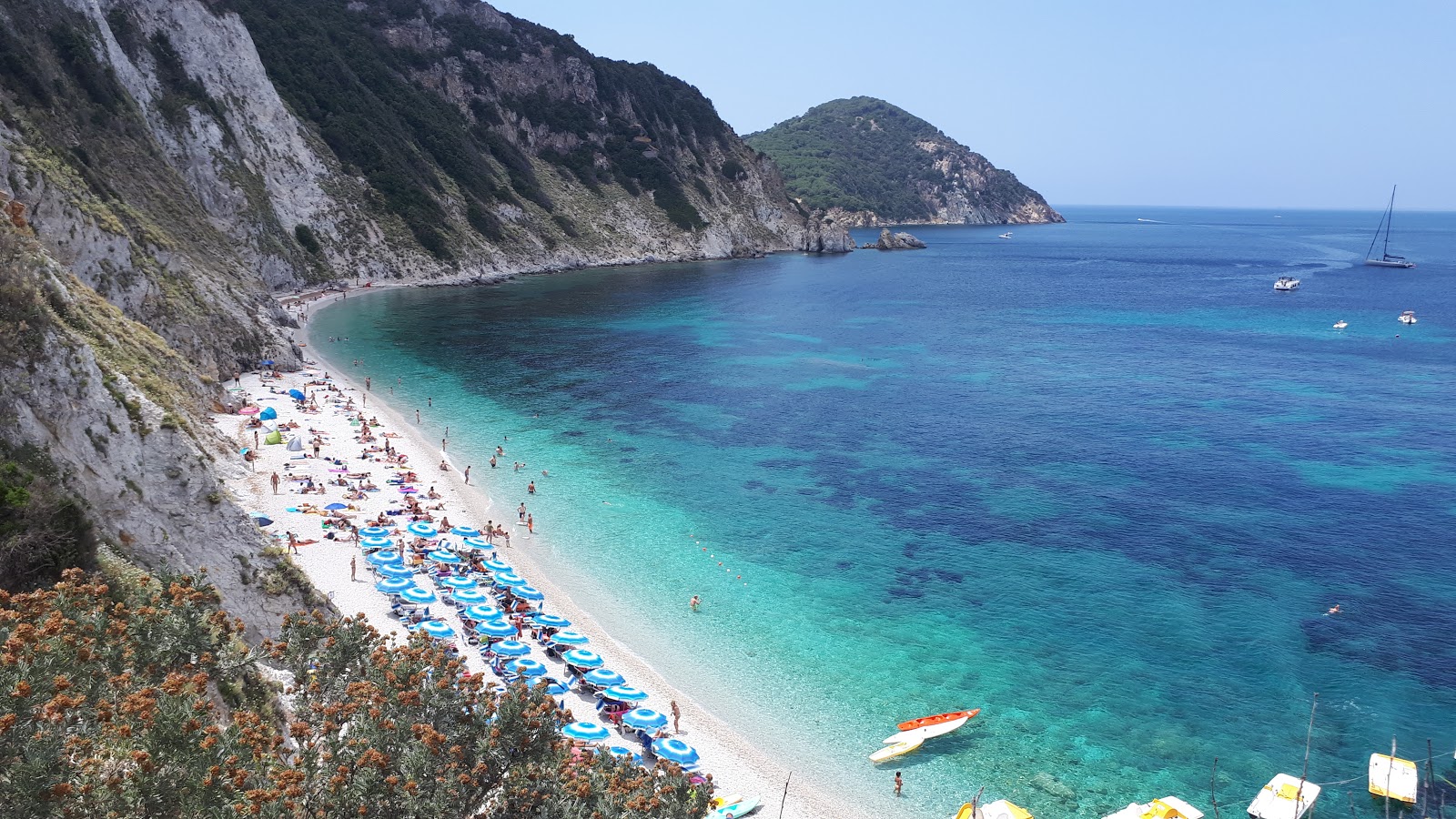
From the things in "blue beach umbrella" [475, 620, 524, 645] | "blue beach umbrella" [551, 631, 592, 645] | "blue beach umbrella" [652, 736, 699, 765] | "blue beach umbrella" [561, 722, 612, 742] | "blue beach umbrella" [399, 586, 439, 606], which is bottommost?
"blue beach umbrella" [652, 736, 699, 765]

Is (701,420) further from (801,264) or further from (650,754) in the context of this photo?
(801,264)

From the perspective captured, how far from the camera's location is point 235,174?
9681 cm

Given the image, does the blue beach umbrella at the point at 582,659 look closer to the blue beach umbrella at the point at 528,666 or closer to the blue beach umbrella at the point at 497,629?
the blue beach umbrella at the point at 528,666

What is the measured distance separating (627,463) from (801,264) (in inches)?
5492

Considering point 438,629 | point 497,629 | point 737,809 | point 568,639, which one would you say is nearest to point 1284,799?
point 737,809

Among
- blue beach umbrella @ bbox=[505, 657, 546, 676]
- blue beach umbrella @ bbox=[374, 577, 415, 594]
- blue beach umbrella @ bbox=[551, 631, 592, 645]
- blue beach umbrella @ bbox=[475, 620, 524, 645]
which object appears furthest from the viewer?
blue beach umbrella @ bbox=[374, 577, 415, 594]

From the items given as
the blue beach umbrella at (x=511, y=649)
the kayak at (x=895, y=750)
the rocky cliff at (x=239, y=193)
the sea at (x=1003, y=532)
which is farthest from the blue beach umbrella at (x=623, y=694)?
the rocky cliff at (x=239, y=193)

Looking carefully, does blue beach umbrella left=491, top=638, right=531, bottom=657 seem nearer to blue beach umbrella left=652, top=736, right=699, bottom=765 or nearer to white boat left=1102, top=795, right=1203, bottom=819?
blue beach umbrella left=652, top=736, right=699, bottom=765

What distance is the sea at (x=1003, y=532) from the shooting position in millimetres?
29297

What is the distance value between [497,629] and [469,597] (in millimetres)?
3326

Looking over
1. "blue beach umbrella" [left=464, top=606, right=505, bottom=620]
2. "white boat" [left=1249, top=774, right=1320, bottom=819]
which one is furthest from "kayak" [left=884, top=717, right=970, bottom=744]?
"blue beach umbrella" [left=464, top=606, right=505, bottom=620]

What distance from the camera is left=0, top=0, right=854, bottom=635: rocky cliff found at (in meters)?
26.1

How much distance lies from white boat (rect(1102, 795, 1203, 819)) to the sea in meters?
0.91

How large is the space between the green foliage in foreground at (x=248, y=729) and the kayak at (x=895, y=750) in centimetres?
1145
